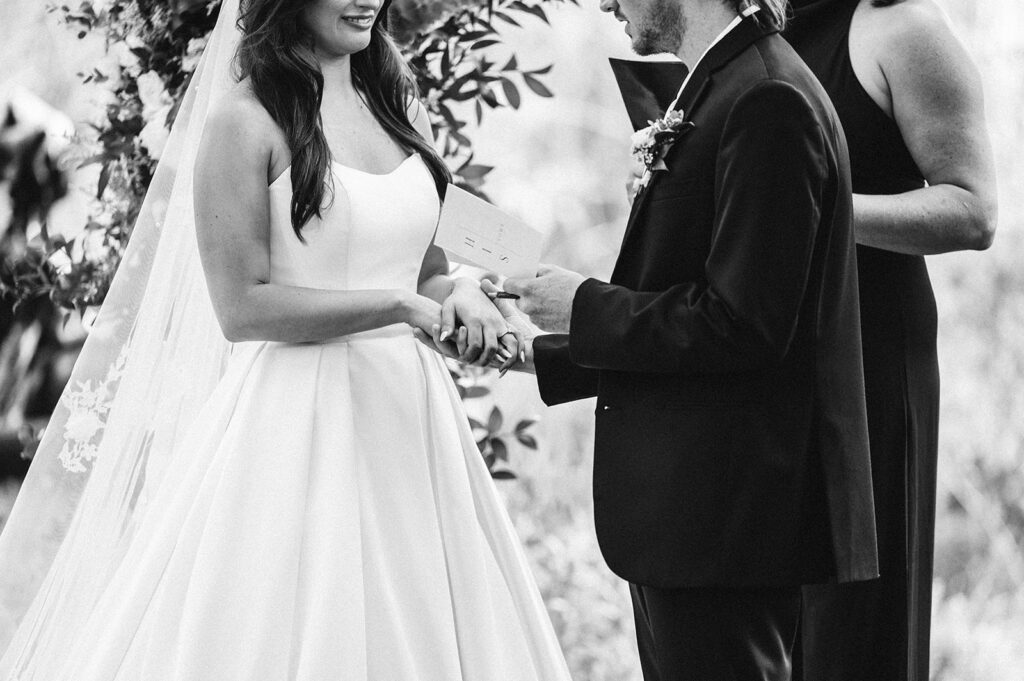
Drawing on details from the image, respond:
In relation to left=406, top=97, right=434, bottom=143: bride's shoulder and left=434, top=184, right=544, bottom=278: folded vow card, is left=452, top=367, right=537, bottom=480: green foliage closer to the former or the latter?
left=406, top=97, right=434, bottom=143: bride's shoulder

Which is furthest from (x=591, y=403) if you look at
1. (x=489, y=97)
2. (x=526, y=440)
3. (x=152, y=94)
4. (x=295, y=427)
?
(x=295, y=427)

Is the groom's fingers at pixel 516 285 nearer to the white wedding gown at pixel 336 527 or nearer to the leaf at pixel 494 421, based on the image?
the white wedding gown at pixel 336 527

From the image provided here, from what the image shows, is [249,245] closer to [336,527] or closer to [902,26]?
[336,527]

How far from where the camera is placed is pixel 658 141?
1.63 meters

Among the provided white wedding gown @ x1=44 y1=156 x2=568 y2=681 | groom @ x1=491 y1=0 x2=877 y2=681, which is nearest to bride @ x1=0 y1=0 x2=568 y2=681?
white wedding gown @ x1=44 y1=156 x2=568 y2=681

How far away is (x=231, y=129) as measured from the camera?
6.37 ft

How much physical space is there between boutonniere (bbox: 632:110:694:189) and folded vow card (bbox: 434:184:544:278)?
0.23m

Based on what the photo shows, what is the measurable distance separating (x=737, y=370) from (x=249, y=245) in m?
0.89

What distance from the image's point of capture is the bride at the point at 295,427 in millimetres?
1867

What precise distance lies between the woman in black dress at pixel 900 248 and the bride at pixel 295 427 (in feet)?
1.86

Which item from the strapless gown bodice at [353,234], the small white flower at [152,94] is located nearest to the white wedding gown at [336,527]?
the strapless gown bodice at [353,234]

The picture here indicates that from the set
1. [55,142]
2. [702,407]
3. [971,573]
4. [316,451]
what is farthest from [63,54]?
[971,573]

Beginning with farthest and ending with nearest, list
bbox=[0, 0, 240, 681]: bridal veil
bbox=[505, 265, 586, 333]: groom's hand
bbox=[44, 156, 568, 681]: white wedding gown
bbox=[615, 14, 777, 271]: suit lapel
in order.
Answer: bbox=[0, 0, 240, 681]: bridal veil
bbox=[44, 156, 568, 681]: white wedding gown
bbox=[505, 265, 586, 333]: groom's hand
bbox=[615, 14, 777, 271]: suit lapel

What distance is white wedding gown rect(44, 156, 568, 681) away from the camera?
1.84m
